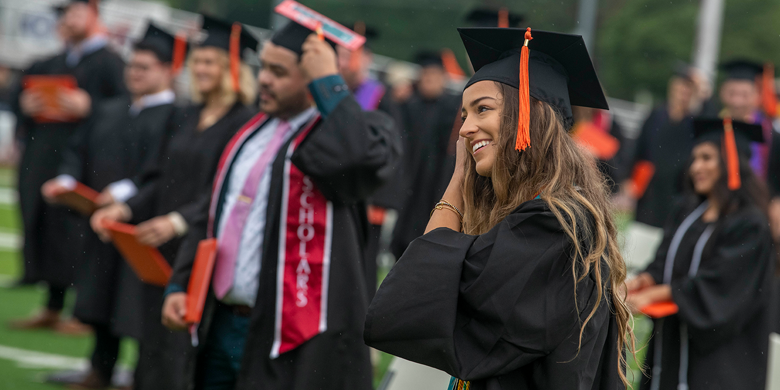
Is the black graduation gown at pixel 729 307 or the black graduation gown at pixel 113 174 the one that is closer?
the black graduation gown at pixel 729 307

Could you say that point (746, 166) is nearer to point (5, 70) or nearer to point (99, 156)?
point (99, 156)

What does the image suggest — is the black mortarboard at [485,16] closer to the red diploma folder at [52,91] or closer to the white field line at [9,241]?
the red diploma folder at [52,91]

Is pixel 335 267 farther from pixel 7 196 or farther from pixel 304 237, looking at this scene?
pixel 7 196

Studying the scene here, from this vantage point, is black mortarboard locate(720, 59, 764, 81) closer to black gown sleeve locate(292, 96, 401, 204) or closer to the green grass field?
the green grass field

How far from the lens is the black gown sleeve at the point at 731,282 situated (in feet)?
12.7

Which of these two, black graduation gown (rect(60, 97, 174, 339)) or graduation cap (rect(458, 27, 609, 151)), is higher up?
graduation cap (rect(458, 27, 609, 151))

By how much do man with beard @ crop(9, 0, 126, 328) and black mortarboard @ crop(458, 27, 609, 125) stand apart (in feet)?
15.8

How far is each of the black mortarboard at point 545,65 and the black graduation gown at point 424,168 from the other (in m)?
5.47

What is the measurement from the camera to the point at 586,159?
2203 mm

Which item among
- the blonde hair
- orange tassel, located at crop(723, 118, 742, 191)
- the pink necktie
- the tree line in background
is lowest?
the pink necktie

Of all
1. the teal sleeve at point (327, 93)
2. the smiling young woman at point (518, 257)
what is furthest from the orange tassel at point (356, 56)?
the smiling young woman at point (518, 257)

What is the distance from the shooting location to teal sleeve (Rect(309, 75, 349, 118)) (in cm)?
293

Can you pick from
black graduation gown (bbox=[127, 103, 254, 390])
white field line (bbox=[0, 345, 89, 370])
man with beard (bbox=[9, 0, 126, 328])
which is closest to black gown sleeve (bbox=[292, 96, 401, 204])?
black graduation gown (bbox=[127, 103, 254, 390])

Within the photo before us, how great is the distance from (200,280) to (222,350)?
31 cm
